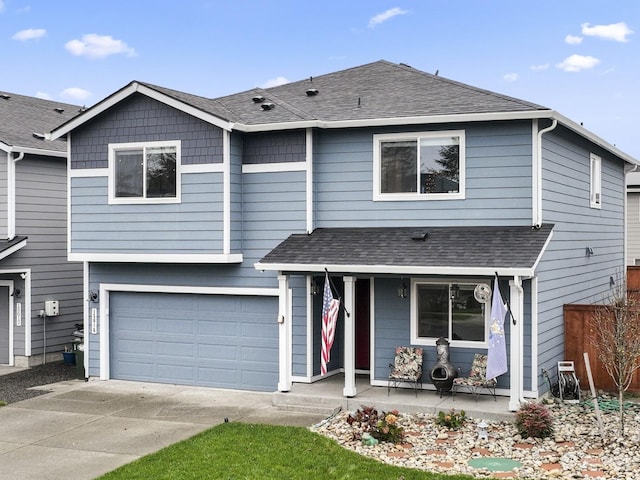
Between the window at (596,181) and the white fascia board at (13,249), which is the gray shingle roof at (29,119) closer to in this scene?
the white fascia board at (13,249)

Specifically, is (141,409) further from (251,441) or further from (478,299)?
(478,299)

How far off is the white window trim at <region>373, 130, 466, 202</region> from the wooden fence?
11.0 ft

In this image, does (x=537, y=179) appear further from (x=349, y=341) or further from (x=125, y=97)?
(x=125, y=97)

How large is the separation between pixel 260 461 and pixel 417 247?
4855mm

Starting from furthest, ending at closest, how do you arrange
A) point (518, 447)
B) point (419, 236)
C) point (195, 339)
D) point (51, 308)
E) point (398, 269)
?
point (51, 308)
point (195, 339)
point (419, 236)
point (398, 269)
point (518, 447)

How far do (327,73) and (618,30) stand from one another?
2194 centimetres

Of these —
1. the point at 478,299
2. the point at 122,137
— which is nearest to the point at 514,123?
the point at 478,299

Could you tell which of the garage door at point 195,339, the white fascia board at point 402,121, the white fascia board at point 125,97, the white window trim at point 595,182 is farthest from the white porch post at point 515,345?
the white window trim at point 595,182

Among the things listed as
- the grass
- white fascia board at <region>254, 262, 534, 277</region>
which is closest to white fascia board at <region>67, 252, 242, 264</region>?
white fascia board at <region>254, 262, 534, 277</region>

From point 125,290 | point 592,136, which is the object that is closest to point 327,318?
point 125,290

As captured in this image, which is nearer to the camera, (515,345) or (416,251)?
(515,345)

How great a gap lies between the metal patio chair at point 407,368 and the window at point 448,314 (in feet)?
0.82

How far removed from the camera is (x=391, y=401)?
12930mm

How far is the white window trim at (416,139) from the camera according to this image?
13789 millimetres
